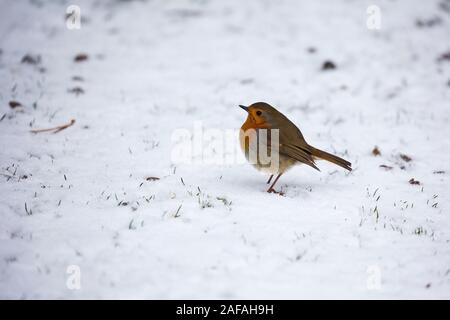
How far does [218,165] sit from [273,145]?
45.1 inches

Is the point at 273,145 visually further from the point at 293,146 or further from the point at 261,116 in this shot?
the point at 261,116

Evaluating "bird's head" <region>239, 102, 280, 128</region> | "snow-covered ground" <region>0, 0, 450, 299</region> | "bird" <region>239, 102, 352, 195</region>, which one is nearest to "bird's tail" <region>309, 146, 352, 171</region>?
"bird" <region>239, 102, 352, 195</region>

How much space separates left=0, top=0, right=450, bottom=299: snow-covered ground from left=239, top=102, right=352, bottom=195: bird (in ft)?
1.24

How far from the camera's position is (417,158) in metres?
6.40

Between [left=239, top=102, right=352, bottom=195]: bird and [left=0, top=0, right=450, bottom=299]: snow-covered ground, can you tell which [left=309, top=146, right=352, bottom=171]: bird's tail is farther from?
[left=0, top=0, right=450, bottom=299]: snow-covered ground

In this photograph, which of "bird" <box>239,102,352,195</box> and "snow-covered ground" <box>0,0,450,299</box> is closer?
"snow-covered ground" <box>0,0,450,299</box>

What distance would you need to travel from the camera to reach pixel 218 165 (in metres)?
6.12

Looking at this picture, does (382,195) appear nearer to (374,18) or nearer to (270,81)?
(270,81)

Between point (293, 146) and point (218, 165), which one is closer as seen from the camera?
Answer: point (293, 146)

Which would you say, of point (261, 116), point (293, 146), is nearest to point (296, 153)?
point (293, 146)

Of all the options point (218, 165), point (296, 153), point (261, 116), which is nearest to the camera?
point (296, 153)

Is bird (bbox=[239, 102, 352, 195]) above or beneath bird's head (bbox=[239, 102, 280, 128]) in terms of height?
beneath

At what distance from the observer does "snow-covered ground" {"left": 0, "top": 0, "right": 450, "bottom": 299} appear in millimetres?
3783

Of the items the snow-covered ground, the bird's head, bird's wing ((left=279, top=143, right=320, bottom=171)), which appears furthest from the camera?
the bird's head
